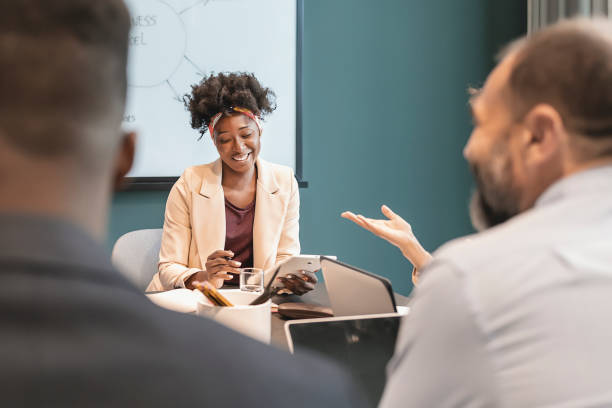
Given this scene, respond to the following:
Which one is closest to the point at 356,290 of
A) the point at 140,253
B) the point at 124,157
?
the point at 124,157

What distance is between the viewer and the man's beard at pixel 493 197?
0.81 m

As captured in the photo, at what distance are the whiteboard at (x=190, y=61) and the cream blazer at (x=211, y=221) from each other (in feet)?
1.68

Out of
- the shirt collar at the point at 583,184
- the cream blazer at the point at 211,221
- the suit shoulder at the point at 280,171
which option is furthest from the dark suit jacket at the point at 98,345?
the suit shoulder at the point at 280,171

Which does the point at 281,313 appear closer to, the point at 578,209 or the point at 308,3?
the point at 578,209

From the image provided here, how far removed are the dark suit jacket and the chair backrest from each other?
5.98ft

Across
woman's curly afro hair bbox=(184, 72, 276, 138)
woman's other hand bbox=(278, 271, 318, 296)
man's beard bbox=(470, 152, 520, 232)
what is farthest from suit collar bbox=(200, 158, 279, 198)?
man's beard bbox=(470, 152, 520, 232)

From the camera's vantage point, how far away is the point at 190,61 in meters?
2.68

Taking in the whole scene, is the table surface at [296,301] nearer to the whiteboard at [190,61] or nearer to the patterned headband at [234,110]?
the patterned headband at [234,110]

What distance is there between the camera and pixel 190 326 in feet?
1.10

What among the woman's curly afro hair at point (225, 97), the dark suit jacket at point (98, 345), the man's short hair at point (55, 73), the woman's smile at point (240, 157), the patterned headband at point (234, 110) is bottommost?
the dark suit jacket at point (98, 345)

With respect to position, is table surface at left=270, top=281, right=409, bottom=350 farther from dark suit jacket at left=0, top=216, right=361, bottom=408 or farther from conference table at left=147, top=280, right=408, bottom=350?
dark suit jacket at left=0, top=216, right=361, bottom=408

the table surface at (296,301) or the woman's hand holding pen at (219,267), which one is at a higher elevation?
the woman's hand holding pen at (219,267)

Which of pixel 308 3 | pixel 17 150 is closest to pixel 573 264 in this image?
pixel 17 150

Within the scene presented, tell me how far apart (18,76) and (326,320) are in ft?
2.46
